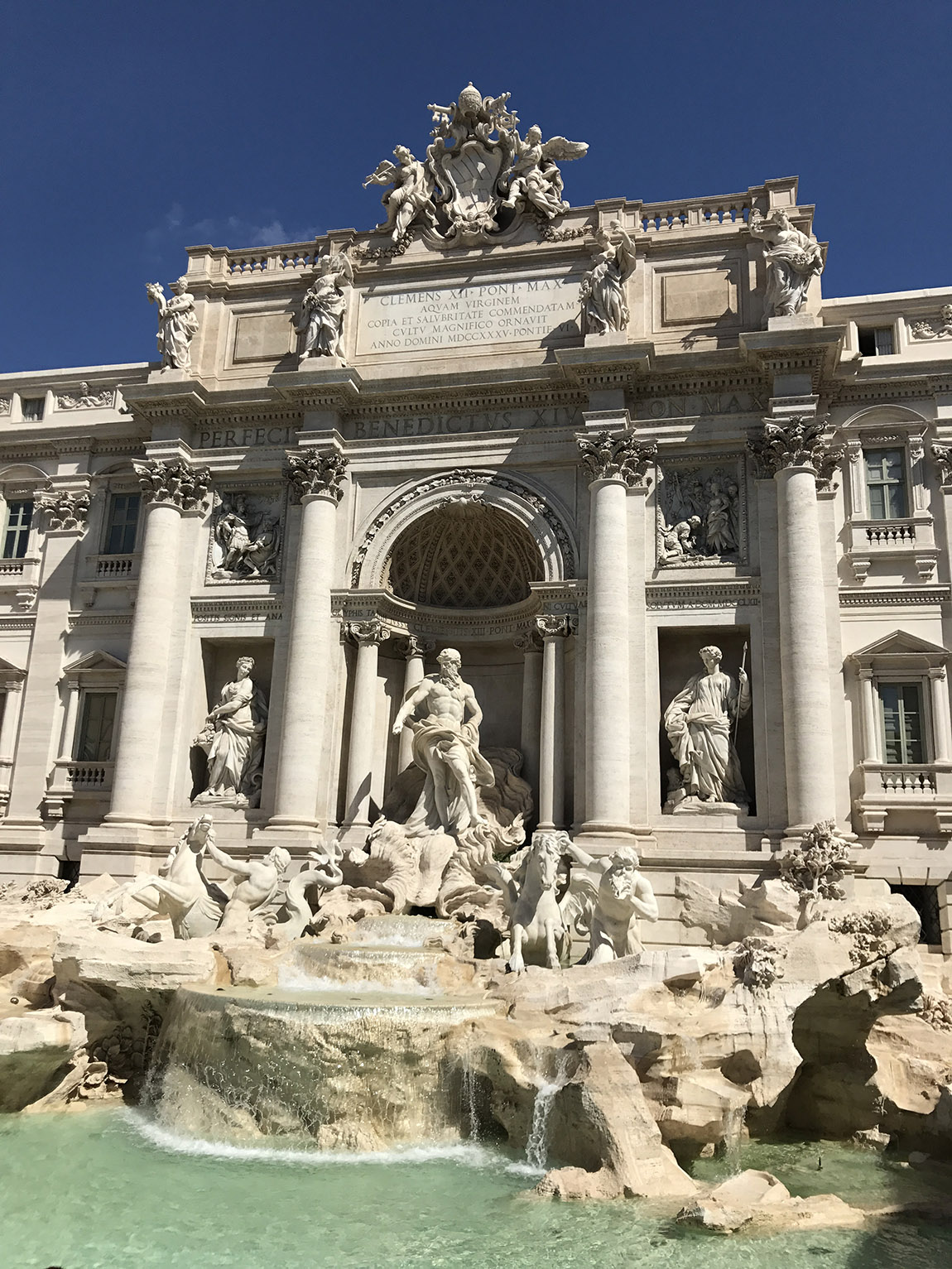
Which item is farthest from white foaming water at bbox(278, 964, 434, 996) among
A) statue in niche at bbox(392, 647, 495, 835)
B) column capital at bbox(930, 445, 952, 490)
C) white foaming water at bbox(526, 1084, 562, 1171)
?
column capital at bbox(930, 445, 952, 490)

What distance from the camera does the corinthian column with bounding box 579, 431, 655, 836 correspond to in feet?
61.3

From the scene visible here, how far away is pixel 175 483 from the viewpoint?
73.2 feet

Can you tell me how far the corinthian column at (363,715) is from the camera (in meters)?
20.5

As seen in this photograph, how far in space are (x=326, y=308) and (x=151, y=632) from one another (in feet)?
24.9

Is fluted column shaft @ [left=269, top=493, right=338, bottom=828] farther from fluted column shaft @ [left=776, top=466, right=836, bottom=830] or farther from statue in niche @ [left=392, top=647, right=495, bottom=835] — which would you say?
fluted column shaft @ [left=776, top=466, right=836, bottom=830]

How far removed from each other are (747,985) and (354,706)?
34.6ft

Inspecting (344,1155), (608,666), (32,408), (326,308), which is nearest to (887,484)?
(608,666)

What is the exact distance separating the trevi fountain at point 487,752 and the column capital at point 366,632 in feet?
0.27

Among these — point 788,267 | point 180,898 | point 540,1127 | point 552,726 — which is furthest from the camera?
point 788,267

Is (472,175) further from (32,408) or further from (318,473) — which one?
(32,408)

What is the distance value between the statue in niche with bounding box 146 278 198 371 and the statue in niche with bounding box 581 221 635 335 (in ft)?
27.9

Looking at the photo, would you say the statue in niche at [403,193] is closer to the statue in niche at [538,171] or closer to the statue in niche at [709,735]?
the statue in niche at [538,171]

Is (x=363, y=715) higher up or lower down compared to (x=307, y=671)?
lower down

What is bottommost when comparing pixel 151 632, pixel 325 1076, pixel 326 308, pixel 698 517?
pixel 325 1076
